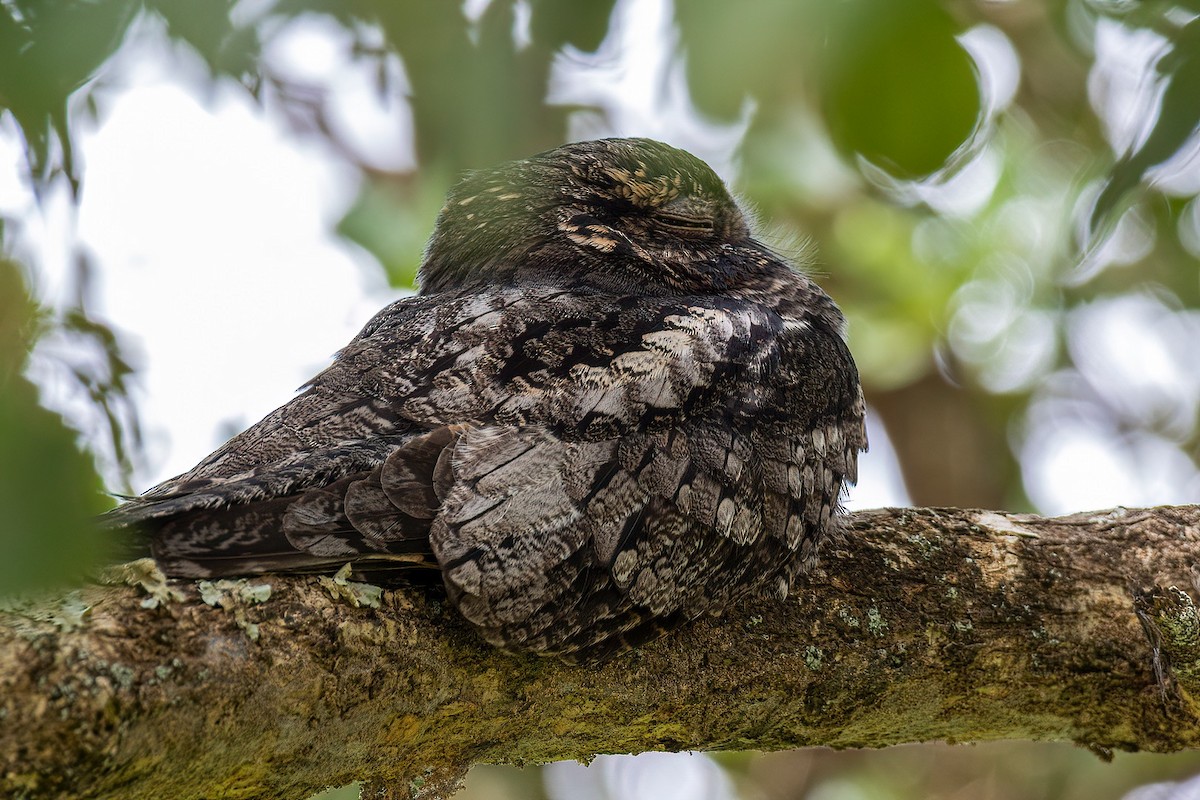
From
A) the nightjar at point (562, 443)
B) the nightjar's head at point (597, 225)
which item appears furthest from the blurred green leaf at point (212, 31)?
the nightjar's head at point (597, 225)

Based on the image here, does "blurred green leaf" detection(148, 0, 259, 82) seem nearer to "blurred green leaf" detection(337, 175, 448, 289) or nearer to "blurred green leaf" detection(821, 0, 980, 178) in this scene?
"blurred green leaf" detection(821, 0, 980, 178)

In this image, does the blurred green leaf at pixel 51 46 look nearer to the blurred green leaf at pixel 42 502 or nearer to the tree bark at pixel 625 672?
the blurred green leaf at pixel 42 502

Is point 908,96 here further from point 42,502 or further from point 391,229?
point 391,229

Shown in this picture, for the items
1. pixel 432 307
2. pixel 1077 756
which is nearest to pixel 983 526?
pixel 432 307

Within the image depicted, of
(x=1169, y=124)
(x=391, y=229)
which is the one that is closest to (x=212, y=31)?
(x=1169, y=124)

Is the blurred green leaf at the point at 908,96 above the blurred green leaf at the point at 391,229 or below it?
below

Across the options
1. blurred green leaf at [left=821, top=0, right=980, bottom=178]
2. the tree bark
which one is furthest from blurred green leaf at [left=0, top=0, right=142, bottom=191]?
the tree bark
